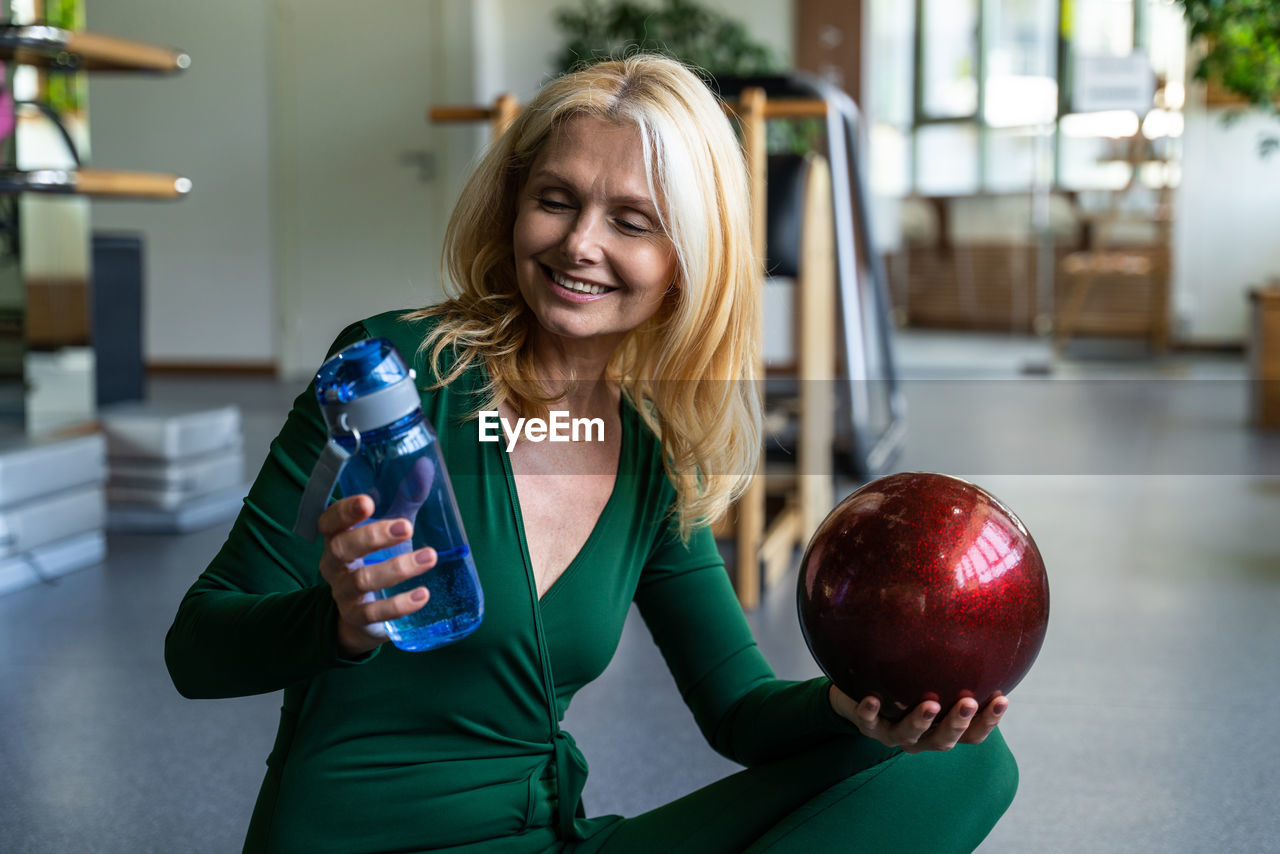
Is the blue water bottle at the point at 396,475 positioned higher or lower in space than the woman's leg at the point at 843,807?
higher

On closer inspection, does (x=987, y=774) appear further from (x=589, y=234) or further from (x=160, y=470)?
(x=160, y=470)

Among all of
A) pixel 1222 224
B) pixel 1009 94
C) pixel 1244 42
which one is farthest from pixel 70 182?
pixel 1222 224

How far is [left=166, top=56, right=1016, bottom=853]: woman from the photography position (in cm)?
108

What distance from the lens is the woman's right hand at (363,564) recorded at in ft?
2.59

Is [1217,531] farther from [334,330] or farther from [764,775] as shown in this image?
[334,330]

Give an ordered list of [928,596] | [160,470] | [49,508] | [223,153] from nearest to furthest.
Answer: [928,596], [49,508], [160,470], [223,153]

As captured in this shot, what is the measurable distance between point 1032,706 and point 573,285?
159 centimetres

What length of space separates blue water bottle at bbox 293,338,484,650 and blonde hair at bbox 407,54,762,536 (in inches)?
10.4

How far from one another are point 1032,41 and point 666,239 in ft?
22.2

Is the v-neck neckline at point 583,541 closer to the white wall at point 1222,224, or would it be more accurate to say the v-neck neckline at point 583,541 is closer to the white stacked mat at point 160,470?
the white stacked mat at point 160,470

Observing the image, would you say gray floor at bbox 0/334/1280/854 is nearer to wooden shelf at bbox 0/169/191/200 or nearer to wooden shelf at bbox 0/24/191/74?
wooden shelf at bbox 0/169/191/200

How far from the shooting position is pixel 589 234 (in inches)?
43.9

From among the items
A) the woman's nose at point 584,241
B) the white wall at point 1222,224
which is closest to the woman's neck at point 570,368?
the woman's nose at point 584,241

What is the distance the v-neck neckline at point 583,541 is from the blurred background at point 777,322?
88 cm
